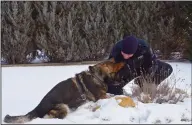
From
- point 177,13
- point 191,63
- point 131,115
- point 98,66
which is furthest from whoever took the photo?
point 177,13

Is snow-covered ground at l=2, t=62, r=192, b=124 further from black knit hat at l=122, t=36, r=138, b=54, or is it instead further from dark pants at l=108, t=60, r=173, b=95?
black knit hat at l=122, t=36, r=138, b=54

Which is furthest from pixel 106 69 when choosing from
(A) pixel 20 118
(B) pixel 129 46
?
(A) pixel 20 118

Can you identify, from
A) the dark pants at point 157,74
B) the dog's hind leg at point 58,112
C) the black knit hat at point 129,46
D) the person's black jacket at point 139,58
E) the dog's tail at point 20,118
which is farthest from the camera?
the dark pants at point 157,74

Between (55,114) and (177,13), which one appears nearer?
(55,114)

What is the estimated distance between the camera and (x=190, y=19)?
707 centimetres

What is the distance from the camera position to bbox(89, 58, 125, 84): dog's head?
15.8ft

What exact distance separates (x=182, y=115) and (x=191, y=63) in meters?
2.41

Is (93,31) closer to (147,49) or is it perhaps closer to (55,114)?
(147,49)

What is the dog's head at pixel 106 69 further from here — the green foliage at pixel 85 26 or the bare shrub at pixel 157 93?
the green foliage at pixel 85 26

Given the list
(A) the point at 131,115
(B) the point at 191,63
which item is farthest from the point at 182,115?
(B) the point at 191,63

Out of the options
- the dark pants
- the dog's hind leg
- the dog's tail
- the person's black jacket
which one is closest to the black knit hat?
the person's black jacket

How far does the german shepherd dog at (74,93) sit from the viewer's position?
179 inches

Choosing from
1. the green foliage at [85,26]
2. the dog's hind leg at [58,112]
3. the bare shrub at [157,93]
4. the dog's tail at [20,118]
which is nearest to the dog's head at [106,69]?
the bare shrub at [157,93]

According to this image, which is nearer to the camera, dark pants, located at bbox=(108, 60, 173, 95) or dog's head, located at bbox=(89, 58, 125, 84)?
dog's head, located at bbox=(89, 58, 125, 84)
